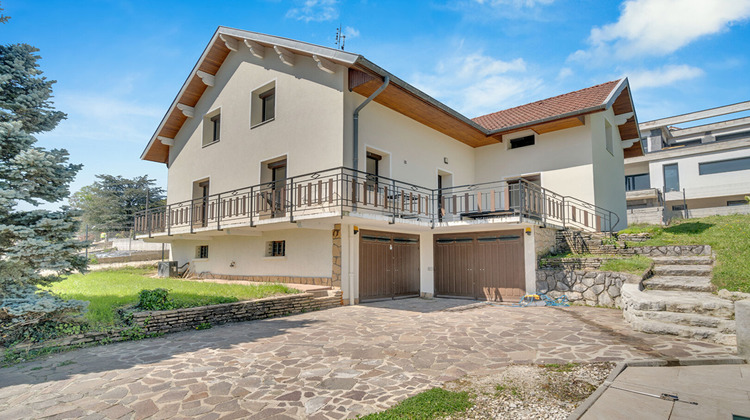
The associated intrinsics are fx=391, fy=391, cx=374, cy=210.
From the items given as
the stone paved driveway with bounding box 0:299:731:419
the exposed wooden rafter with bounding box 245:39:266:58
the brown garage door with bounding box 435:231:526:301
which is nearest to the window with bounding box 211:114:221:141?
the exposed wooden rafter with bounding box 245:39:266:58

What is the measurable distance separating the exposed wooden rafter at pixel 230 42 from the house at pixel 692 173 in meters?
24.7

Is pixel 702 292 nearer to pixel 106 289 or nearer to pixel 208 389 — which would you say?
pixel 208 389

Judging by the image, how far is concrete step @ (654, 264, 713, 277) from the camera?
897cm

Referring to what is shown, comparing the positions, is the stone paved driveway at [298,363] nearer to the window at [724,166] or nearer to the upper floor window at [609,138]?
the upper floor window at [609,138]

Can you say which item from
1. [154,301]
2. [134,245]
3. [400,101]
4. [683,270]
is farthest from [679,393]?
[134,245]

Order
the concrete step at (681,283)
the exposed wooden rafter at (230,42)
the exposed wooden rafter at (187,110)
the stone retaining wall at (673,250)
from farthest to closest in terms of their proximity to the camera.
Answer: the exposed wooden rafter at (187,110) → the exposed wooden rafter at (230,42) → the stone retaining wall at (673,250) → the concrete step at (681,283)

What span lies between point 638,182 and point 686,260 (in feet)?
87.2

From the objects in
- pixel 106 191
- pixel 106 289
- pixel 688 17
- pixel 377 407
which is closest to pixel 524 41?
pixel 688 17

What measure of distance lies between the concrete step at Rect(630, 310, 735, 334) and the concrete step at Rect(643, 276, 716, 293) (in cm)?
181

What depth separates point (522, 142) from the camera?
16.1 metres

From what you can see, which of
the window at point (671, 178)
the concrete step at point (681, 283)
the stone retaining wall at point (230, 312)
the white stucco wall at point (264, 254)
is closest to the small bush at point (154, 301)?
the stone retaining wall at point (230, 312)

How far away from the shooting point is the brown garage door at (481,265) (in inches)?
474

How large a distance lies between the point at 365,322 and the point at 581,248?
317 inches

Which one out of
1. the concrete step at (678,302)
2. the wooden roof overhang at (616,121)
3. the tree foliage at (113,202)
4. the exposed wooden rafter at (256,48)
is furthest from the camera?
the tree foliage at (113,202)
